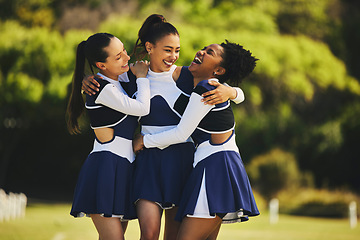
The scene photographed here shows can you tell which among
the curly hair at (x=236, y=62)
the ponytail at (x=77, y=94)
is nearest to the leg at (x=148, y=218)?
the ponytail at (x=77, y=94)

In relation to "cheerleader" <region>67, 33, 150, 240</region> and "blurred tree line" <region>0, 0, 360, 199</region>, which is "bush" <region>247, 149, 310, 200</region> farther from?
"cheerleader" <region>67, 33, 150, 240</region>

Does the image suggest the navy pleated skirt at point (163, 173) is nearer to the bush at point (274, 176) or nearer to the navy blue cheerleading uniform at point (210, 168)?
the navy blue cheerleading uniform at point (210, 168)

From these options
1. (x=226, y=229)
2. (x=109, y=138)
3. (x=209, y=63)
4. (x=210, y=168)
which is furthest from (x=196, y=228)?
(x=226, y=229)

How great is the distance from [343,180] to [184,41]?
791 cm

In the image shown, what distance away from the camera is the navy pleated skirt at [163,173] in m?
3.87

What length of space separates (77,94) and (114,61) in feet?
1.21

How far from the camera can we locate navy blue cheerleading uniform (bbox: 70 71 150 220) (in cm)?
386

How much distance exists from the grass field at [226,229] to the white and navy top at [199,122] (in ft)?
27.2

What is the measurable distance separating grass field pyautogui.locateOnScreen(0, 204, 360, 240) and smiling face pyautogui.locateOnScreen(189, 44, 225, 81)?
330 inches

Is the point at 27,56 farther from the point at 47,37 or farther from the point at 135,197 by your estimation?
the point at 135,197

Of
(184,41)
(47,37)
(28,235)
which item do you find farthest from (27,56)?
(28,235)

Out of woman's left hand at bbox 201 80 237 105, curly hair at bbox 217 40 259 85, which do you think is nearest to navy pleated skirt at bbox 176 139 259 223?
woman's left hand at bbox 201 80 237 105

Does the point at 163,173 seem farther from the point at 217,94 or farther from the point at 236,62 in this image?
the point at 236,62

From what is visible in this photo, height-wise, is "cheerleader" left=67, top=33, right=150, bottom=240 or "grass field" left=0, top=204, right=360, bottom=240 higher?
"cheerleader" left=67, top=33, right=150, bottom=240
